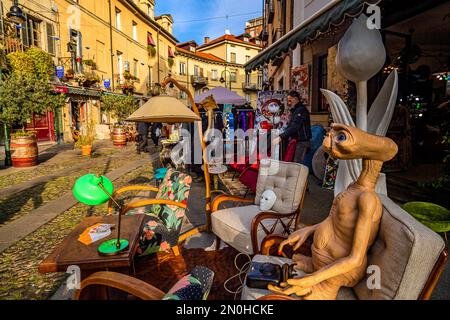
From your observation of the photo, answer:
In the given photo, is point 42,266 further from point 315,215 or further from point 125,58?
point 125,58

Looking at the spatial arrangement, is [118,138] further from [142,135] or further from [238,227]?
[238,227]

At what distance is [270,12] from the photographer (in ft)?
49.7

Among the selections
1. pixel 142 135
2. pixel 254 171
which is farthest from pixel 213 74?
pixel 254 171

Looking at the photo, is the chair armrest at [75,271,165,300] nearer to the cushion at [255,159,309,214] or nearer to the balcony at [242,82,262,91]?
the cushion at [255,159,309,214]

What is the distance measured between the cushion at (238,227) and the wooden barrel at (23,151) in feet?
27.6

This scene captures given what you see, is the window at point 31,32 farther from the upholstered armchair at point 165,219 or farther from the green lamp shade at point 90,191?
the green lamp shade at point 90,191

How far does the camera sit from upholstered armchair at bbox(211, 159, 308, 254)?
9.61ft

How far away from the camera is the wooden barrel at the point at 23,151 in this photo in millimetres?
8878

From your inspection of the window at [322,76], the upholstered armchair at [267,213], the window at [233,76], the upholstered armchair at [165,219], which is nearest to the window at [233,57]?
the window at [233,76]

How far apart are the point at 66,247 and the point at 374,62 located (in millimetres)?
3442

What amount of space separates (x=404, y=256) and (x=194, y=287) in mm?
1067

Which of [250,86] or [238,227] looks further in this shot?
[250,86]

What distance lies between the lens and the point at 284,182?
3.47 m

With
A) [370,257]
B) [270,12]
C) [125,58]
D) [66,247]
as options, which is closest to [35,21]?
[125,58]
